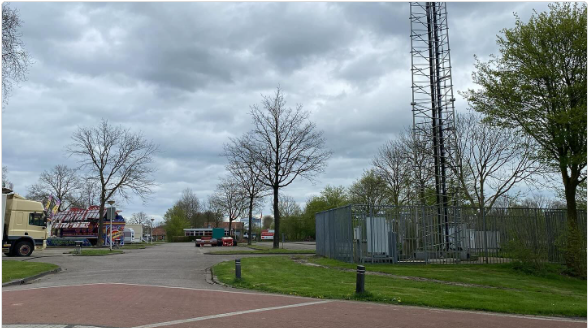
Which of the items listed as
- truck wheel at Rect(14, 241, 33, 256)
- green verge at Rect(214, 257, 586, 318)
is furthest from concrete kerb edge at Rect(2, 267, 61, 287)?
truck wheel at Rect(14, 241, 33, 256)

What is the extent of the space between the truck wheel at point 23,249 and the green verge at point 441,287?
1509cm

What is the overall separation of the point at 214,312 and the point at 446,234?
660 inches

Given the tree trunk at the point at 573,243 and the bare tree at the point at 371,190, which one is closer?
the tree trunk at the point at 573,243

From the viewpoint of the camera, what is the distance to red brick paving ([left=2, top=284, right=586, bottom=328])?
8938 millimetres

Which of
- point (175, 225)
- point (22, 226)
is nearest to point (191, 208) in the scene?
point (175, 225)

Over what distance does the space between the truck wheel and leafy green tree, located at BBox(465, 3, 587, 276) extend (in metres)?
26.4

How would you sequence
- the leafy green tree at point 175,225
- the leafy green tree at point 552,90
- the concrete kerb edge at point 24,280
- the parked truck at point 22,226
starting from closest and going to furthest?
1. the concrete kerb edge at point 24,280
2. the leafy green tree at point 552,90
3. the parked truck at point 22,226
4. the leafy green tree at point 175,225

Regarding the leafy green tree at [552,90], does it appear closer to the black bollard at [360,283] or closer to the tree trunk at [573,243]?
the tree trunk at [573,243]

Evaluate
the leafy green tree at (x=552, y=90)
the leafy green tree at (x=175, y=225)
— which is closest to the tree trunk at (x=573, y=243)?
the leafy green tree at (x=552, y=90)

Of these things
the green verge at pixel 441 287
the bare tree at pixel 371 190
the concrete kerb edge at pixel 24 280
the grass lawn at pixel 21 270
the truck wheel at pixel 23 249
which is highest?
the bare tree at pixel 371 190

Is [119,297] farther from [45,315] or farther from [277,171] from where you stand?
[277,171]

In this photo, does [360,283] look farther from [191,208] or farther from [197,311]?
[191,208]

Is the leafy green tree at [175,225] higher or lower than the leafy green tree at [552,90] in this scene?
lower

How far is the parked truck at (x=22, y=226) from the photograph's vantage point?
2905 centimetres
